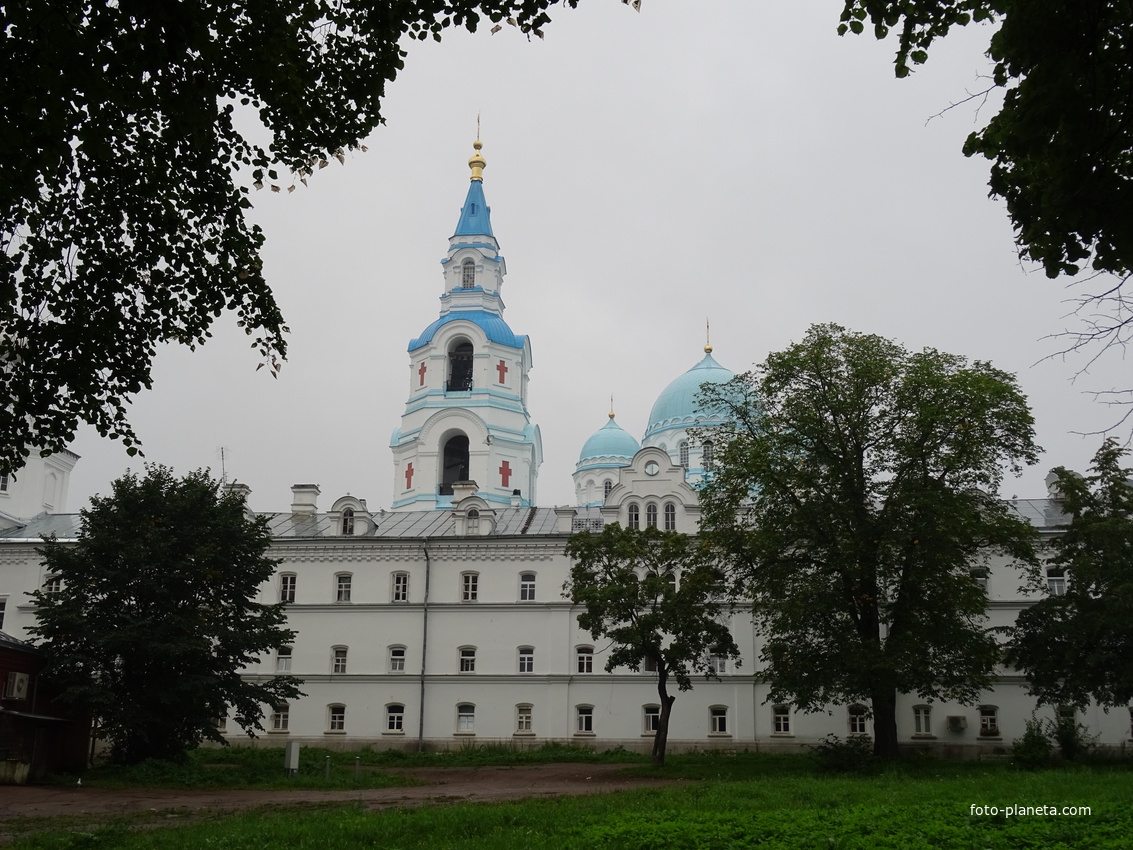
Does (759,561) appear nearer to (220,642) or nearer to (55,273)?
(220,642)

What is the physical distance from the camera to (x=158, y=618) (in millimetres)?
30547

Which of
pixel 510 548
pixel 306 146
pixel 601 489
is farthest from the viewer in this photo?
pixel 601 489

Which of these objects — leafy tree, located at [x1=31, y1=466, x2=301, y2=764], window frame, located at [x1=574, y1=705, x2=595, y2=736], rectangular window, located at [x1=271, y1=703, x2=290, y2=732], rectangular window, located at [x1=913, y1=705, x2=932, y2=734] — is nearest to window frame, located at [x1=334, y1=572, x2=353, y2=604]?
rectangular window, located at [x1=271, y1=703, x2=290, y2=732]

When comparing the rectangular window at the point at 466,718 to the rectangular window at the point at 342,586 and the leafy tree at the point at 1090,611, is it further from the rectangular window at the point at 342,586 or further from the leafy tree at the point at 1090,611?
the leafy tree at the point at 1090,611

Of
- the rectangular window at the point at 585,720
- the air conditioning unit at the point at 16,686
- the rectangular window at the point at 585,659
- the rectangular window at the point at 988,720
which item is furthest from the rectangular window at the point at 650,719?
the air conditioning unit at the point at 16,686

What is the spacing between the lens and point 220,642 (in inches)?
1230

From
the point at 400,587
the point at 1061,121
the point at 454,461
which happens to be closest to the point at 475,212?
the point at 454,461

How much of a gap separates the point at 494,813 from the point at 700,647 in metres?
15.3

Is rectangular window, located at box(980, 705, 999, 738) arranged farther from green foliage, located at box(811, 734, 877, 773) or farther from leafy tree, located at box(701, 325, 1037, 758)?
green foliage, located at box(811, 734, 877, 773)

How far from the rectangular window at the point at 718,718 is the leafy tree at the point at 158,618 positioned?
1601cm

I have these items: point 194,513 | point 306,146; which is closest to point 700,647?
point 194,513

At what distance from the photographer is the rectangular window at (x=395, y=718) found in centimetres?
4147

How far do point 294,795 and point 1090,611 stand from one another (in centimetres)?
2215

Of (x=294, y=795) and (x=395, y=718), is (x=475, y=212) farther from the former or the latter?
(x=294, y=795)
